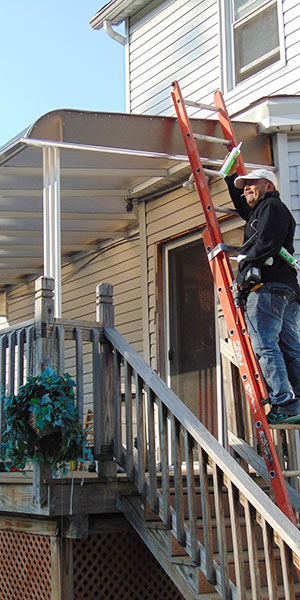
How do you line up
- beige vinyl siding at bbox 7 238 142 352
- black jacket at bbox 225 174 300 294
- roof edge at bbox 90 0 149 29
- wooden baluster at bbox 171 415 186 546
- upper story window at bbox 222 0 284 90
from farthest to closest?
roof edge at bbox 90 0 149 29, beige vinyl siding at bbox 7 238 142 352, upper story window at bbox 222 0 284 90, black jacket at bbox 225 174 300 294, wooden baluster at bbox 171 415 186 546

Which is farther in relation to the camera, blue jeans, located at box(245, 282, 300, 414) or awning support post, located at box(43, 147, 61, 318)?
awning support post, located at box(43, 147, 61, 318)

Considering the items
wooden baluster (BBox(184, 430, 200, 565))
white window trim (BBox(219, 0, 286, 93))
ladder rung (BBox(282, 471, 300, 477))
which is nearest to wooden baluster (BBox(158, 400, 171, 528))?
wooden baluster (BBox(184, 430, 200, 565))

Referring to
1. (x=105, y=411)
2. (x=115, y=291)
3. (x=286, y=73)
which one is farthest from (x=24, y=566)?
(x=286, y=73)

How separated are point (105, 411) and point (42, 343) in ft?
2.05

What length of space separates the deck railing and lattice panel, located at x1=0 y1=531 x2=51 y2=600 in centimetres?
85

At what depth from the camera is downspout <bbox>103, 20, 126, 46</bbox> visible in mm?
10039

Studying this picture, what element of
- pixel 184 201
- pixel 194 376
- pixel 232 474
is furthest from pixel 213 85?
pixel 232 474

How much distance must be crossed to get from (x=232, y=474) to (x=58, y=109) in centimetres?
299

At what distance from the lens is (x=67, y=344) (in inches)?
399

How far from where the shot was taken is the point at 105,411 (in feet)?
16.5

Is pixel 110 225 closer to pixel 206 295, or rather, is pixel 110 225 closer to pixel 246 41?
pixel 206 295

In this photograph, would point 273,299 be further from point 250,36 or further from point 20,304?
point 20,304

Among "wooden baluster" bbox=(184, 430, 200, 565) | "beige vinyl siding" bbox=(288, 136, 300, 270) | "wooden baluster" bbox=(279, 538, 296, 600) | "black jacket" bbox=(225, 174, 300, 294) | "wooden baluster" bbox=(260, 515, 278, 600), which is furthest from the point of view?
Result: "beige vinyl siding" bbox=(288, 136, 300, 270)

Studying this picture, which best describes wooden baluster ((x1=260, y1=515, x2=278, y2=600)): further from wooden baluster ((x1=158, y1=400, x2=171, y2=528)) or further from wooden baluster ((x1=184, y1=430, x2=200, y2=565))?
wooden baluster ((x1=158, y1=400, x2=171, y2=528))
